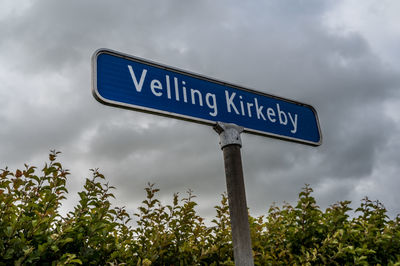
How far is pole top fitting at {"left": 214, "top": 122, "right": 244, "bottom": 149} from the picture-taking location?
2.28 meters

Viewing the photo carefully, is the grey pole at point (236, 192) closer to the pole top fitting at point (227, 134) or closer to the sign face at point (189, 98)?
the pole top fitting at point (227, 134)

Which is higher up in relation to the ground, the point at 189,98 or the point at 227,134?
the point at 189,98

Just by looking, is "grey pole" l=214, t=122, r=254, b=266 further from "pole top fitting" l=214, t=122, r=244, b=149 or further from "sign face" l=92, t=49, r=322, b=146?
"sign face" l=92, t=49, r=322, b=146

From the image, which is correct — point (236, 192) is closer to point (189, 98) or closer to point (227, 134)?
point (227, 134)

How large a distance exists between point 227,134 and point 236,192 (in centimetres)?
39

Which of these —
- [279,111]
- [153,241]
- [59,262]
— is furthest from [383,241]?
[59,262]

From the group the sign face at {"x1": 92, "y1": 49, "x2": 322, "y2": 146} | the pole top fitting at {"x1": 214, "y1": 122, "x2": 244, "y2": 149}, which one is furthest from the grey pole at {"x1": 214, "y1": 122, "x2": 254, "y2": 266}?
the sign face at {"x1": 92, "y1": 49, "x2": 322, "y2": 146}

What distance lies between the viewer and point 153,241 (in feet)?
10.0

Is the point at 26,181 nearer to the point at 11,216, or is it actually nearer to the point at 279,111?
the point at 11,216

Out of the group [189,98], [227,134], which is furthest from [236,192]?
[189,98]

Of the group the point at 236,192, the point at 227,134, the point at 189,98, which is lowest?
the point at 236,192

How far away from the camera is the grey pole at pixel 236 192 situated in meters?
2.00

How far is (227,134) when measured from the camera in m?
2.29

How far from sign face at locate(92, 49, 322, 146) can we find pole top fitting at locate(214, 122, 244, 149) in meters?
0.06
